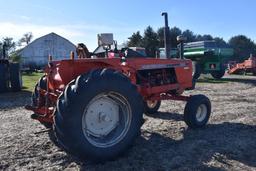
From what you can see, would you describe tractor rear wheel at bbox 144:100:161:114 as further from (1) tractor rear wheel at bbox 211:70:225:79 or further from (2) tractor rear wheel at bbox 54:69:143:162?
(1) tractor rear wheel at bbox 211:70:225:79

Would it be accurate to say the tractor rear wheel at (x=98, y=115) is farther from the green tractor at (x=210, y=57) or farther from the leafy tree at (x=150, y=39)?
the leafy tree at (x=150, y=39)

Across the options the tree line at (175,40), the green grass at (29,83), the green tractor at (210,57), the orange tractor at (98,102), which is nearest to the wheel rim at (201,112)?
the orange tractor at (98,102)

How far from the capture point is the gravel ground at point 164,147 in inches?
188

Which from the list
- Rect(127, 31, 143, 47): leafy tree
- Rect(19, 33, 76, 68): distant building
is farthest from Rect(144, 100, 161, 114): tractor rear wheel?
Rect(19, 33, 76, 68): distant building

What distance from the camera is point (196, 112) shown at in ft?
22.5

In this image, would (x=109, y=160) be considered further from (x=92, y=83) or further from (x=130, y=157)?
(x=92, y=83)

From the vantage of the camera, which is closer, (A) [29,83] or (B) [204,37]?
(A) [29,83]

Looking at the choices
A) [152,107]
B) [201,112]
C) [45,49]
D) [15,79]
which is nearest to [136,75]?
[201,112]

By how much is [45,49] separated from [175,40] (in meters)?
22.4

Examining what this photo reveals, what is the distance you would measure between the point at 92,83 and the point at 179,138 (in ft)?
7.25

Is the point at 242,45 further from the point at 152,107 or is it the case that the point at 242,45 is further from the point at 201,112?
the point at 201,112

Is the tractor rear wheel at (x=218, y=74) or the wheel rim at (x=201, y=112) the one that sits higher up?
the tractor rear wheel at (x=218, y=74)

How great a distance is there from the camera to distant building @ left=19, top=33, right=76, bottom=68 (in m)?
58.4

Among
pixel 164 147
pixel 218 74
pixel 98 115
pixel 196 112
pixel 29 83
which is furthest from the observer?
pixel 218 74
